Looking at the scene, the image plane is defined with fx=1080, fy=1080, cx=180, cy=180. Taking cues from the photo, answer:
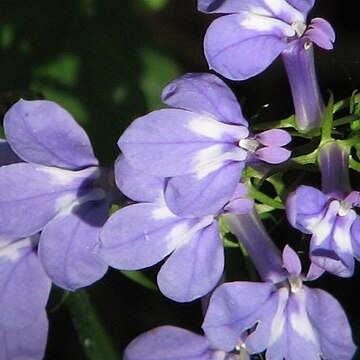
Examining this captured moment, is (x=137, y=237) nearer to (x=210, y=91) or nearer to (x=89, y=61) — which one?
(x=210, y=91)

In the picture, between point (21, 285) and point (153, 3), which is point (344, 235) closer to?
point (21, 285)

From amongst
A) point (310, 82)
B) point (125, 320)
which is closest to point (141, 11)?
point (125, 320)

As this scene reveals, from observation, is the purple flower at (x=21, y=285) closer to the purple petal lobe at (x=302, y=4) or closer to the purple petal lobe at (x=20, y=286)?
the purple petal lobe at (x=20, y=286)

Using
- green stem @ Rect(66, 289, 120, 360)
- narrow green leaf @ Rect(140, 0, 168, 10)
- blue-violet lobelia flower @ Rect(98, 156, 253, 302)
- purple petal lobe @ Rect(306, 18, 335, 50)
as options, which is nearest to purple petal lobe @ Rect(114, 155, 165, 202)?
blue-violet lobelia flower @ Rect(98, 156, 253, 302)

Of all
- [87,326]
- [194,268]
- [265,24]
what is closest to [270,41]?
[265,24]

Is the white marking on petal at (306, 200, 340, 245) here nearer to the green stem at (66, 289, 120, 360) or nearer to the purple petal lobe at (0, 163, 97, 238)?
the purple petal lobe at (0, 163, 97, 238)
